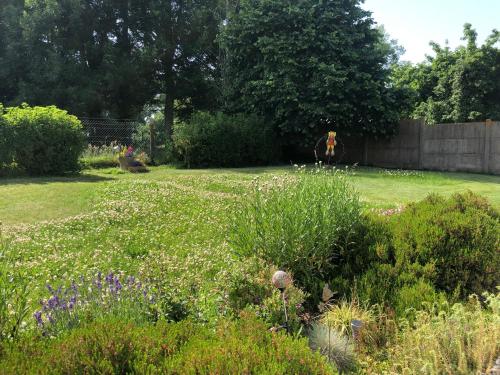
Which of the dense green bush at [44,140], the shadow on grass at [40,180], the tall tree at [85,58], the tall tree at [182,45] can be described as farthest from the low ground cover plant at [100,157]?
the tall tree at [182,45]

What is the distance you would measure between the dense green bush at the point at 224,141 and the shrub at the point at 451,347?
46.7ft

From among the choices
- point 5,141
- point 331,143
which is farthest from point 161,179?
point 331,143

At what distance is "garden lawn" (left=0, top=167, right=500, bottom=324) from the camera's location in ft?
13.4

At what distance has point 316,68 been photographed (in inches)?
669

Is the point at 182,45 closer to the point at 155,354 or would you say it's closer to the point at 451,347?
the point at 451,347

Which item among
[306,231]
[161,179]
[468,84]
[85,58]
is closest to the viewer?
[306,231]

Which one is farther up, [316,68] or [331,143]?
[316,68]

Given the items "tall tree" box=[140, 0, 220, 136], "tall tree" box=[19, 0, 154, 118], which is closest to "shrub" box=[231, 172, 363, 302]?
"tall tree" box=[19, 0, 154, 118]

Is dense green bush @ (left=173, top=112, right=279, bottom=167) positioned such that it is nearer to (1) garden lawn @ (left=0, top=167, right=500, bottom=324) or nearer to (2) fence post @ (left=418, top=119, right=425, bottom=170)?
(1) garden lawn @ (left=0, top=167, right=500, bottom=324)

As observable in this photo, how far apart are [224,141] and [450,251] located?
44.3ft

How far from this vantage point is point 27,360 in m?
1.90

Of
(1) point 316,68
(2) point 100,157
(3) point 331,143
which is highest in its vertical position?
(1) point 316,68

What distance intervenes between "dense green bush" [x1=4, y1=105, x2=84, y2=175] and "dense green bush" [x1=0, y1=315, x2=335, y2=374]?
39.3 ft

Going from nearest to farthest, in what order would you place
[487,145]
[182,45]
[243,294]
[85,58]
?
[243,294] → [487,145] → [85,58] → [182,45]
